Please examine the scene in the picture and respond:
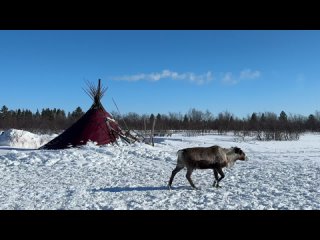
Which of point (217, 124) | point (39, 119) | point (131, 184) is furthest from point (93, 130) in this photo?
point (39, 119)

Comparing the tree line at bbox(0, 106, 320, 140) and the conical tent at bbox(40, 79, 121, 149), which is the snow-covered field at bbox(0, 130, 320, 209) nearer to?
the conical tent at bbox(40, 79, 121, 149)

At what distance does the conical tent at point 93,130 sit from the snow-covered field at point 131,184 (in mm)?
2443

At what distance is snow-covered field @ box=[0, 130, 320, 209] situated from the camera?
6508 mm

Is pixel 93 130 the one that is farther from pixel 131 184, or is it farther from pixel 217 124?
pixel 217 124

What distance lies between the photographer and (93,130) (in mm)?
16969

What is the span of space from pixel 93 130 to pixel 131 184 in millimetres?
8692

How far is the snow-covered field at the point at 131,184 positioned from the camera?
21.4 feet

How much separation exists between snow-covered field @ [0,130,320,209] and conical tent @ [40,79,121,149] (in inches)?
96.2

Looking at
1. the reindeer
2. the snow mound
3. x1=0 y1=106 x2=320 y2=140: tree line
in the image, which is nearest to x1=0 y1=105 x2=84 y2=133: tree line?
x1=0 y1=106 x2=320 y2=140: tree line

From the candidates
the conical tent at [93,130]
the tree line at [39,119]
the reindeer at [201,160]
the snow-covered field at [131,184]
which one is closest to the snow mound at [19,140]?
the conical tent at [93,130]
